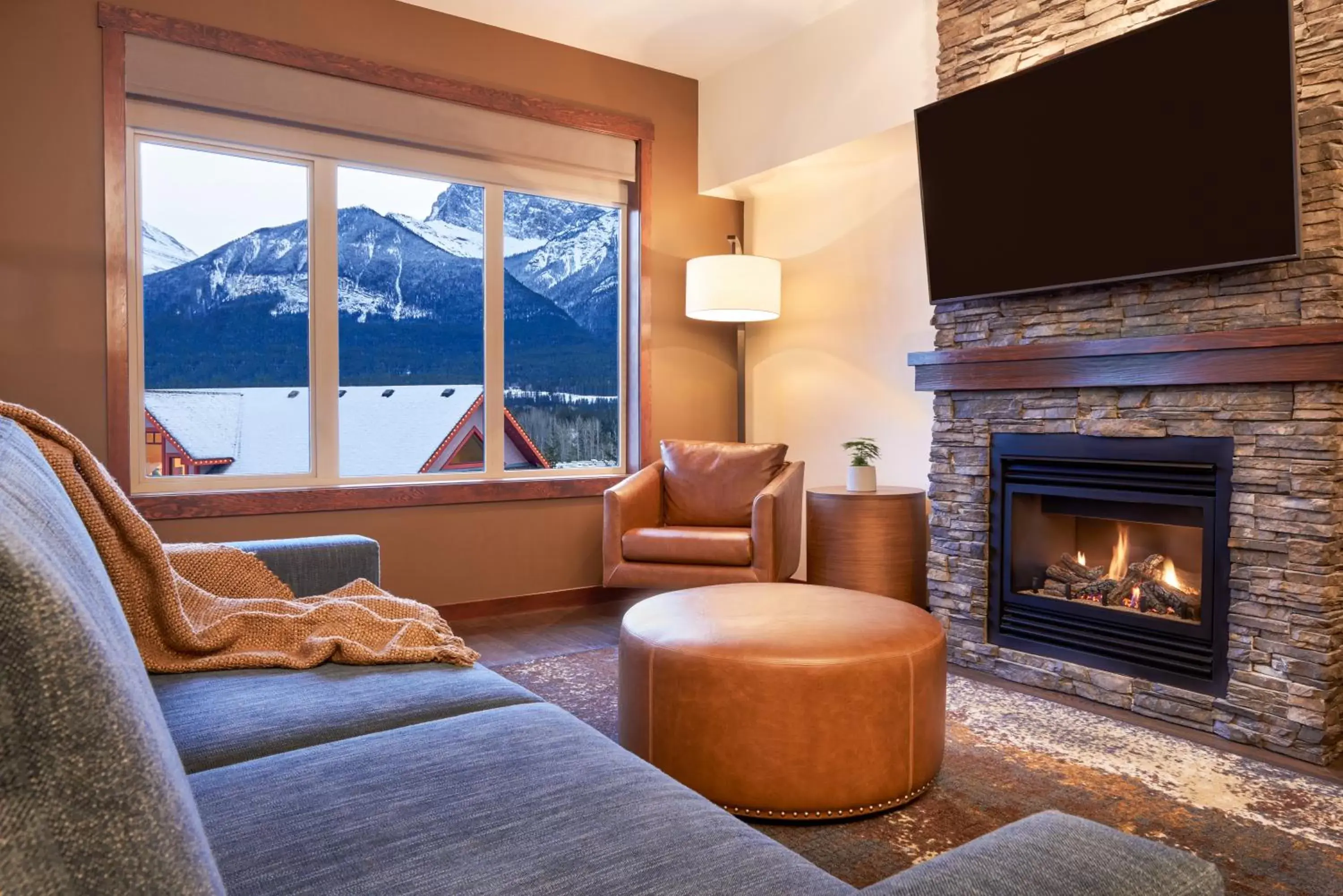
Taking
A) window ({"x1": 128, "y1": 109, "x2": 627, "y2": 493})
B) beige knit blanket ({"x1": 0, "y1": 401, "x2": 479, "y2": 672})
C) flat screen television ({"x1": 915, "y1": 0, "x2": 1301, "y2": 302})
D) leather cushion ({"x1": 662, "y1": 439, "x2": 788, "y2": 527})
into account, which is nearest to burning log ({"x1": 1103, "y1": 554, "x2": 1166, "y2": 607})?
flat screen television ({"x1": 915, "y1": 0, "x2": 1301, "y2": 302})

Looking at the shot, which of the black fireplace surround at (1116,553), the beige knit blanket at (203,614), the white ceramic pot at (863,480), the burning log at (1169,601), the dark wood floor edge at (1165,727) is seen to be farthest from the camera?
the white ceramic pot at (863,480)

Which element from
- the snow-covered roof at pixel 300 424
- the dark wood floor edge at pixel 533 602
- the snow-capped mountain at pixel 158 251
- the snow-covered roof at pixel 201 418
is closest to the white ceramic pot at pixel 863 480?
the dark wood floor edge at pixel 533 602

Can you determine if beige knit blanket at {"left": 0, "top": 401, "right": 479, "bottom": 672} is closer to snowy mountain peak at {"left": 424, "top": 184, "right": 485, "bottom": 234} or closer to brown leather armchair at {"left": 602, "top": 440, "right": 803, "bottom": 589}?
brown leather armchair at {"left": 602, "top": 440, "right": 803, "bottom": 589}

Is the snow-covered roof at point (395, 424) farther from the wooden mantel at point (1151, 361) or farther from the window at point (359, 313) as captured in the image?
the wooden mantel at point (1151, 361)

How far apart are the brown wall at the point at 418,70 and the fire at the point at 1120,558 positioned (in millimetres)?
2343

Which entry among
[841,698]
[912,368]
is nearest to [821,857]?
[841,698]

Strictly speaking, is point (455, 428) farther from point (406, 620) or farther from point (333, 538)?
point (406, 620)

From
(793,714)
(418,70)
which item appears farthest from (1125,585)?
(418,70)

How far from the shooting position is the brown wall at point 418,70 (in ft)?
10.6

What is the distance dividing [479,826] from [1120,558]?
2.86 meters

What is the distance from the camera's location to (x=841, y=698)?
194 cm

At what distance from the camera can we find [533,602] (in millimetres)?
4418

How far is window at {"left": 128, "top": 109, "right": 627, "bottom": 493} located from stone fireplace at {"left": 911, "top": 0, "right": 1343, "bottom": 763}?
6.51 feet

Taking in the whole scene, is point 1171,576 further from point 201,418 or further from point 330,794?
point 201,418
